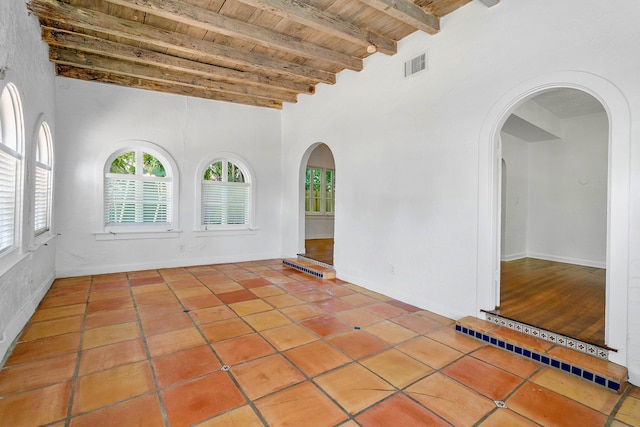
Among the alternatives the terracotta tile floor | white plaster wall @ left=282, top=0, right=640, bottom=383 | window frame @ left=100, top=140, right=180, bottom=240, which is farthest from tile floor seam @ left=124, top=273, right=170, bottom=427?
white plaster wall @ left=282, top=0, right=640, bottom=383

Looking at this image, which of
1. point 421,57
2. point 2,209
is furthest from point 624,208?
point 2,209

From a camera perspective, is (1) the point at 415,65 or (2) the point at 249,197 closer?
(1) the point at 415,65

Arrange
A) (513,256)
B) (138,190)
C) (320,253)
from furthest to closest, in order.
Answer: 1. (320,253)
2. (513,256)
3. (138,190)

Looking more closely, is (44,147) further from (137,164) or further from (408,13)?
(408,13)

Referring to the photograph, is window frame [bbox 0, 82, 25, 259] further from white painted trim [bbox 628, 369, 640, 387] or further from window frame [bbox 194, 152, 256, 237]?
white painted trim [bbox 628, 369, 640, 387]

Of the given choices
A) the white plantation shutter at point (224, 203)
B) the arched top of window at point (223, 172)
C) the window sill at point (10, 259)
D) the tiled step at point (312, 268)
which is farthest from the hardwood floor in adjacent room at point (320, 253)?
the window sill at point (10, 259)

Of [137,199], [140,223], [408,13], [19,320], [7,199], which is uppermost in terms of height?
[408,13]

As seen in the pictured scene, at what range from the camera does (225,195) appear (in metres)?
6.45

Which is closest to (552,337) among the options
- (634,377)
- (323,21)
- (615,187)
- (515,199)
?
(634,377)

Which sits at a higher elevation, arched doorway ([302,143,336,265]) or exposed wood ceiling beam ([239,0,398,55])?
exposed wood ceiling beam ([239,0,398,55])

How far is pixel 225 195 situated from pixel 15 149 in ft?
12.0

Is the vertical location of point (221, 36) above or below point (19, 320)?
above

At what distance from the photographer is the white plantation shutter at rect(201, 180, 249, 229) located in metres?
6.24

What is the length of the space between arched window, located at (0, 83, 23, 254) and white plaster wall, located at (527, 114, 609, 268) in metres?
8.76
